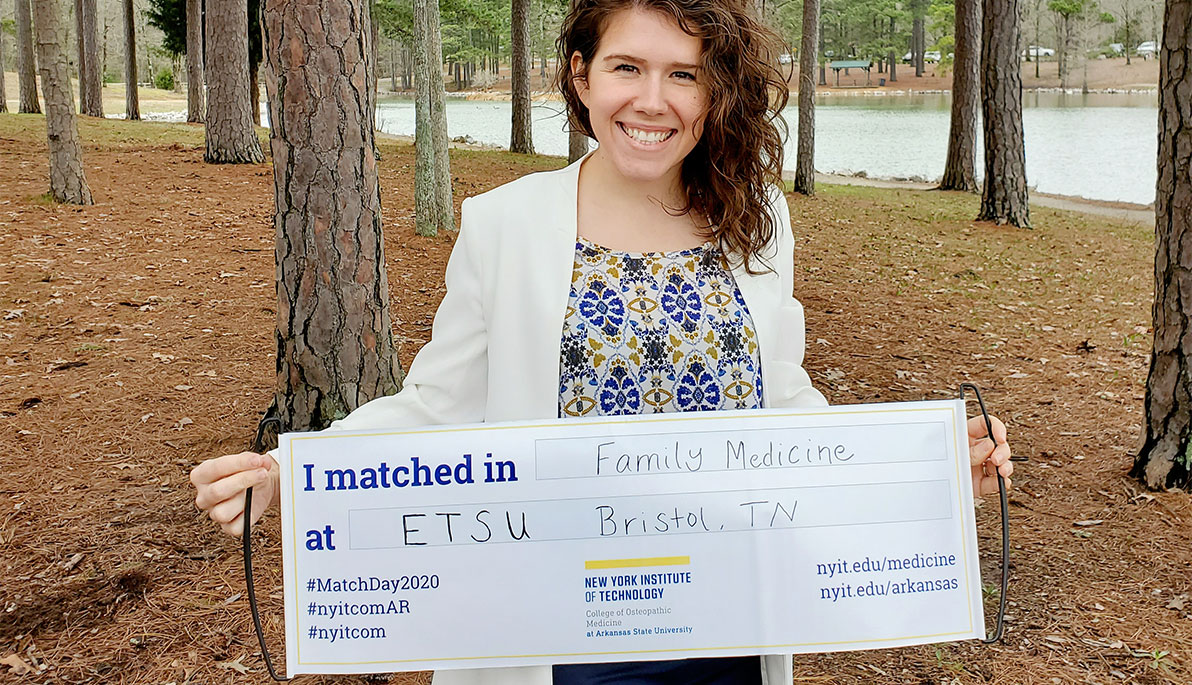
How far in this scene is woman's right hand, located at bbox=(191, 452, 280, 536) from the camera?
165cm

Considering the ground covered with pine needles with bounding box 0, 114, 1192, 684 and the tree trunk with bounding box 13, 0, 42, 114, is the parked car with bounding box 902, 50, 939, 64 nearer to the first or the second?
the tree trunk with bounding box 13, 0, 42, 114

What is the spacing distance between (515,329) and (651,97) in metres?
0.49

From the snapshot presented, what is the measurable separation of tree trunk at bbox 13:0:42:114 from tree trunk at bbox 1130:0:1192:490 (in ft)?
81.7

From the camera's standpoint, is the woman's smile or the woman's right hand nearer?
the woman's right hand

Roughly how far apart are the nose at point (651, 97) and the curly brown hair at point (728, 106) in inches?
3.6

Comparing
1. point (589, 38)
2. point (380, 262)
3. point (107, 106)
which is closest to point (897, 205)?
point (380, 262)

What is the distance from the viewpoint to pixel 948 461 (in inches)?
69.2

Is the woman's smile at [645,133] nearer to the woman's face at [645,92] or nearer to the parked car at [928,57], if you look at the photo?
the woman's face at [645,92]

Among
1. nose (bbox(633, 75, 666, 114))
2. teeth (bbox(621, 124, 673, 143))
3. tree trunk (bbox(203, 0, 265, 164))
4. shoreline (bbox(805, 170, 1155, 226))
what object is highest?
tree trunk (bbox(203, 0, 265, 164))

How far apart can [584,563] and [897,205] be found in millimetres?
14843

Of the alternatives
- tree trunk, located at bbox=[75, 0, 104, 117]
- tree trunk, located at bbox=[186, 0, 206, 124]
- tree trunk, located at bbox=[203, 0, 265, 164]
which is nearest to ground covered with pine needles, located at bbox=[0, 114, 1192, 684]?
tree trunk, located at bbox=[203, 0, 265, 164]

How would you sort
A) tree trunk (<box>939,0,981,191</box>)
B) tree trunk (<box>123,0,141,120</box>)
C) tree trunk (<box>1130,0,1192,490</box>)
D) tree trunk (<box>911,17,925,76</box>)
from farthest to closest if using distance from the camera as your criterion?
tree trunk (<box>911,17,925,76</box>), tree trunk (<box>123,0,141,120</box>), tree trunk (<box>939,0,981,191</box>), tree trunk (<box>1130,0,1192,490</box>)

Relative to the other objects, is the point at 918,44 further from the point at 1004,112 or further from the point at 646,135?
the point at 646,135

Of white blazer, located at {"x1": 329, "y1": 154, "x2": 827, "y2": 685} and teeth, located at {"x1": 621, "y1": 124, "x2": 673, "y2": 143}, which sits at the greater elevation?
teeth, located at {"x1": 621, "y1": 124, "x2": 673, "y2": 143}
